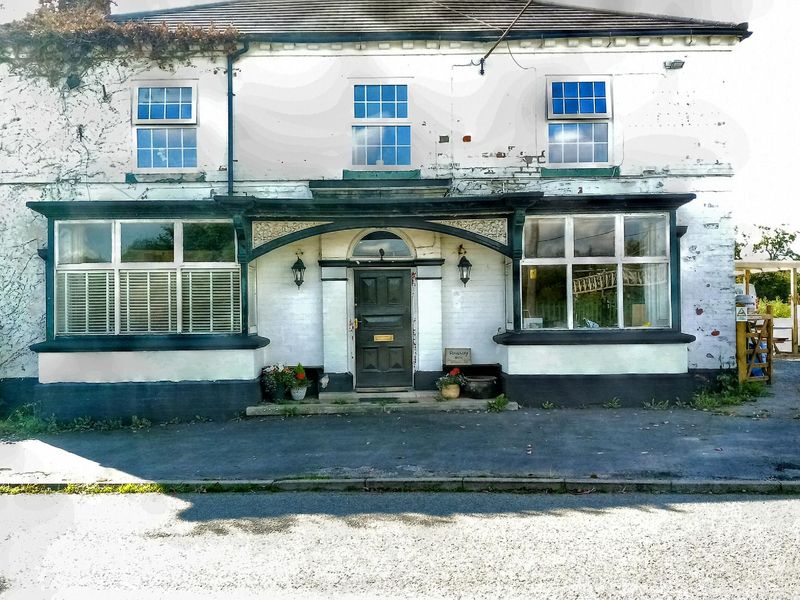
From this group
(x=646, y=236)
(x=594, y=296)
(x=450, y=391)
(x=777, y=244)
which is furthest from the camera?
(x=777, y=244)

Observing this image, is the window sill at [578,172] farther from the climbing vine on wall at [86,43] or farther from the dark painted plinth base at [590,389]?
the climbing vine on wall at [86,43]

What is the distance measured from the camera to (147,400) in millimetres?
9422

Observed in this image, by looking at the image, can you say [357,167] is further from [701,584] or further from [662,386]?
[701,584]

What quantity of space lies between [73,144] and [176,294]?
3644 mm

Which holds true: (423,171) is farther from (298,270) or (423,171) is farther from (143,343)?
(143,343)

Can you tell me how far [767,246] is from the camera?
155 ft

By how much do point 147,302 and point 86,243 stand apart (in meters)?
1.52

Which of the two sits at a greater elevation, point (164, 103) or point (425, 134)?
point (164, 103)

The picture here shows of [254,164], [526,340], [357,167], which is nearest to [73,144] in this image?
[254,164]

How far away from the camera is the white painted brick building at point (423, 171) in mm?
10047

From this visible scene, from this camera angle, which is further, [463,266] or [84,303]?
[463,266]

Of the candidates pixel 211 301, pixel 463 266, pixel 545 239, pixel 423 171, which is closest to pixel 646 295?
pixel 545 239

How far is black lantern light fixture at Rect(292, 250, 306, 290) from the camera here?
10.2 m

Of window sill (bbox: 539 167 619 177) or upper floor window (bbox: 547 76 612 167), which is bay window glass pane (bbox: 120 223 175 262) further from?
upper floor window (bbox: 547 76 612 167)
